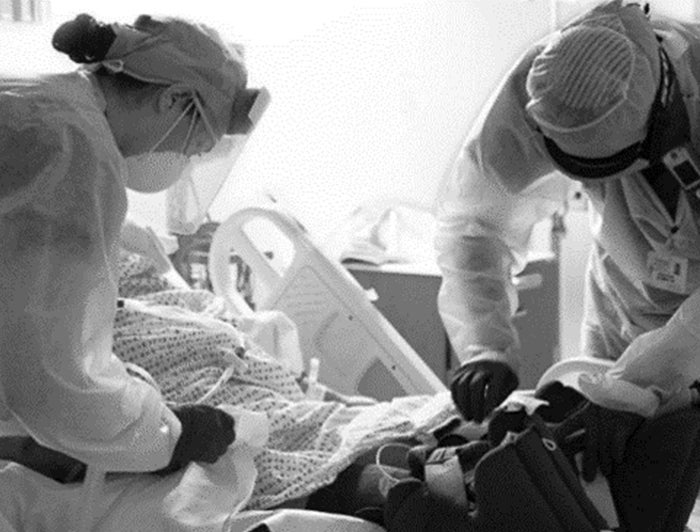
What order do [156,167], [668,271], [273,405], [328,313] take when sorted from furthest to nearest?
[328,313] < [273,405] < [668,271] < [156,167]

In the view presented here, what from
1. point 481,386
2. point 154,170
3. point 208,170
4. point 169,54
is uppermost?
point 169,54

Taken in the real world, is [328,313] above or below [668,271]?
below

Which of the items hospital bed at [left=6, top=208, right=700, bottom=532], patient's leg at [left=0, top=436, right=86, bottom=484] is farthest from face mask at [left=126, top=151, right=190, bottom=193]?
hospital bed at [left=6, top=208, right=700, bottom=532]

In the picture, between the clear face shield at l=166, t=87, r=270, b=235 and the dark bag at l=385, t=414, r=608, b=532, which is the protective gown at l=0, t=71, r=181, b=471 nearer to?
the clear face shield at l=166, t=87, r=270, b=235

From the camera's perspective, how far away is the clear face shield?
1.94 meters

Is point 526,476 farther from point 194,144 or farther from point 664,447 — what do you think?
point 194,144

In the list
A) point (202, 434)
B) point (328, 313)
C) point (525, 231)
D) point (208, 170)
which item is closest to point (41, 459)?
point (202, 434)

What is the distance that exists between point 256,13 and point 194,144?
227 centimetres

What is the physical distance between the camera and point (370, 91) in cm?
450

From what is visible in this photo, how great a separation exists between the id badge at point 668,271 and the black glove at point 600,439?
344 mm

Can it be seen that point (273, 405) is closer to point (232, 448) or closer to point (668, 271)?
point (232, 448)

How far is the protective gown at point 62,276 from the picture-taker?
5.04 feet

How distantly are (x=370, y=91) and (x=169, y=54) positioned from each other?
2.73 metres

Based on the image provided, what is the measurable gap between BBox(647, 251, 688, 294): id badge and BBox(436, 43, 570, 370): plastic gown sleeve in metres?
0.28
